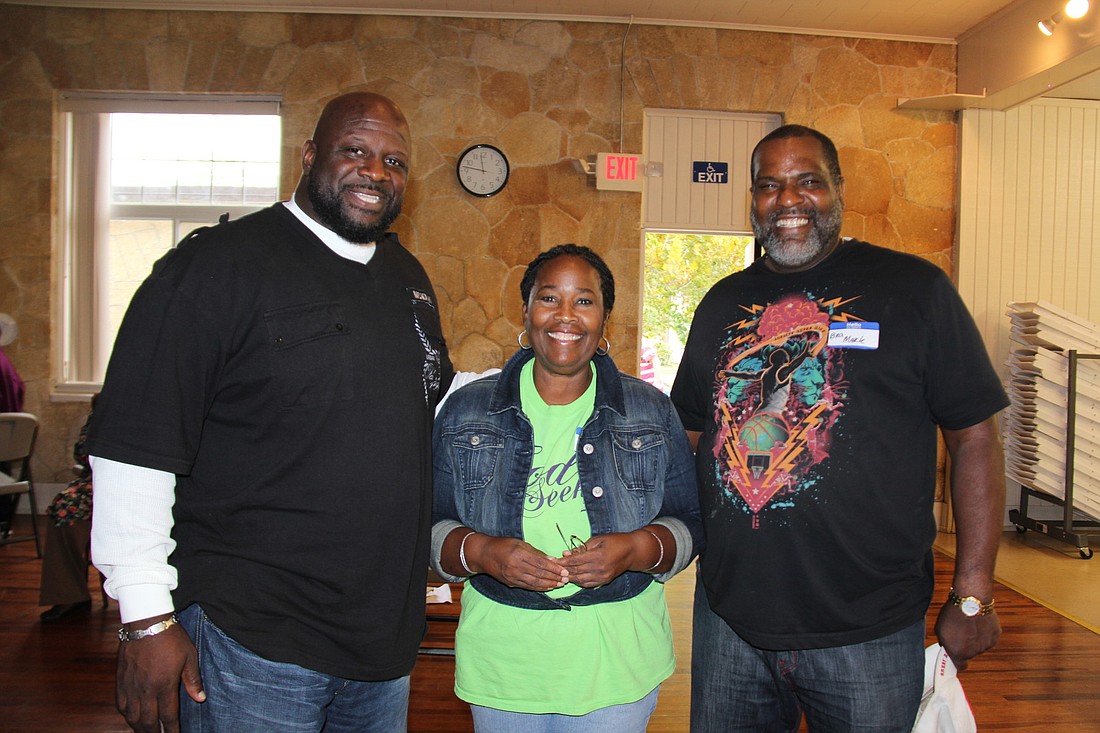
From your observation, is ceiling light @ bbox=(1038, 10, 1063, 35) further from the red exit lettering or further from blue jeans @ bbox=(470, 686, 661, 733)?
blue jeans @ bbox=(470, 686, 661, 733)

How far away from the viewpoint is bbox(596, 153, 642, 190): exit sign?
573 cm

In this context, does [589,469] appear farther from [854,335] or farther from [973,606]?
[973,606]

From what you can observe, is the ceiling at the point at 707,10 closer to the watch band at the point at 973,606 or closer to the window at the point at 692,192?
the window at the point at 692,192

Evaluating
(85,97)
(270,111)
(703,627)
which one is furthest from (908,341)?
(85,97)

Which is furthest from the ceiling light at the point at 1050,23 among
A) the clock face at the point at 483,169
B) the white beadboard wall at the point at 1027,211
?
the clock face at the point at 483,169

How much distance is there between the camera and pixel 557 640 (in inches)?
60.9

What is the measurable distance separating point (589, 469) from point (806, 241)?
702 mm

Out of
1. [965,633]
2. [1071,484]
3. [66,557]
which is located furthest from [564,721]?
[1071,484]

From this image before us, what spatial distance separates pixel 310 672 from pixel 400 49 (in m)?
5.28

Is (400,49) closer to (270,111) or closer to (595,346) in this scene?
(270,111)

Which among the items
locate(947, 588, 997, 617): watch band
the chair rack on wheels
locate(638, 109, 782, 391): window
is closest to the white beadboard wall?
the chair rack on wheels

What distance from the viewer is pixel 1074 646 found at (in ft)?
12.5

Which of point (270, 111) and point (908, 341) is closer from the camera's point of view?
point (908, 341)

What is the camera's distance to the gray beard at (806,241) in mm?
1753
